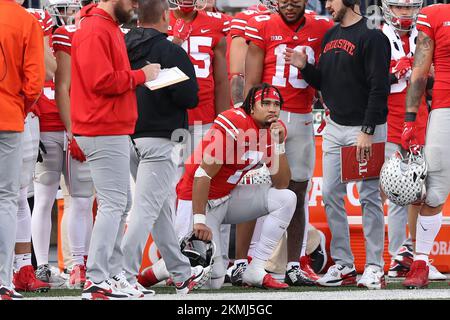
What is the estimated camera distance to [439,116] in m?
7.19

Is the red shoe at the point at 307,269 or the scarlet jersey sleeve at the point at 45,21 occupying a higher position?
the scarlet jersey sleeve at the point at 45,21

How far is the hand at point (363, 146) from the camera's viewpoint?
24.2ft

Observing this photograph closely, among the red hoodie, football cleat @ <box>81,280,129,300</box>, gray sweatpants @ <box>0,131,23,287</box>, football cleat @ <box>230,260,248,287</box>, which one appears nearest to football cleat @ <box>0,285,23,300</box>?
gray sweatpants @ <box>0,131,23,287</box>

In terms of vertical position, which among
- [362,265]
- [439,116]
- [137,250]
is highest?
[439,116]

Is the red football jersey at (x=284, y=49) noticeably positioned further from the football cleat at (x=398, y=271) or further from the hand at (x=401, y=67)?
the football cleat at (x=398, y=271)

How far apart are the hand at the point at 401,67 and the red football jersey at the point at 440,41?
105 centimetres

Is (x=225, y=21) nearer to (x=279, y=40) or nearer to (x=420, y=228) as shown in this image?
(x=279, y=40)

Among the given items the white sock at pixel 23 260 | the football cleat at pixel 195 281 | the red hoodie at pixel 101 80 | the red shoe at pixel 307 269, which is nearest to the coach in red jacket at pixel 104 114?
the red hoodie at pixel 101 80

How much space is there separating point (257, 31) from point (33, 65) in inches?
76.0

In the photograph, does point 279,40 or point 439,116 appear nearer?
point 439,116

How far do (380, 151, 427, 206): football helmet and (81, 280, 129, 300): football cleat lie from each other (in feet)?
6.03

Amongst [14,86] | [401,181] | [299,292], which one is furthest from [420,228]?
[14,86]
